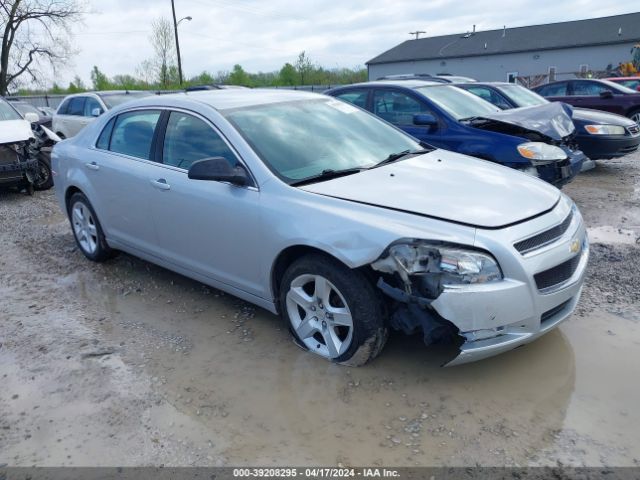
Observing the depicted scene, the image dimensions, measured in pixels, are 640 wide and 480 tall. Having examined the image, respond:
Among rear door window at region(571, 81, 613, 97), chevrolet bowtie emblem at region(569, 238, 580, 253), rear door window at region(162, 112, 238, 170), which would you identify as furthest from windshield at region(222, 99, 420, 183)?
rear door window at region(571, 81, 613, 97)

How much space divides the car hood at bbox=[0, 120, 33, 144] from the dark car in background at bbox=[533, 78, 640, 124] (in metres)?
11.6

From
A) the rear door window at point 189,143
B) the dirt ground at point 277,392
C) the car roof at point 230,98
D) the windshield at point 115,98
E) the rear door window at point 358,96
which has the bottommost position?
the dirt ground at point 277,392

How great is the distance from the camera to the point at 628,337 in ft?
11.4

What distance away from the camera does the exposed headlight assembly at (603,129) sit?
27.3ft

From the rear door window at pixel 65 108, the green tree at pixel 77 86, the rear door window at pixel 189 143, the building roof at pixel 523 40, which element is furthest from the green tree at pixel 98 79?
the rear door window at pixel 189 143

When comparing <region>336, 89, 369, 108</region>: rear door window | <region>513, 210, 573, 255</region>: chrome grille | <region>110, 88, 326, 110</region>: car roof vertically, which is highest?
<region>110, 88, 326, 110</region>: car roof

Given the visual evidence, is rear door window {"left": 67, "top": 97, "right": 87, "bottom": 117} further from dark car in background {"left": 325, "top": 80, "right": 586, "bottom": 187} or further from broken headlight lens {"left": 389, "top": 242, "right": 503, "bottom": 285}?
broken headlight lens {"left": 389, "top": 242, "right": 503, "bottom": 285}

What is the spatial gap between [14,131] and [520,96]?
8.79 m

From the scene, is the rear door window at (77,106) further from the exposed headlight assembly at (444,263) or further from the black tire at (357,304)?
the exposed headlight assembly at (444,263)

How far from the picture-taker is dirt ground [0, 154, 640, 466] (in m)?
2.59

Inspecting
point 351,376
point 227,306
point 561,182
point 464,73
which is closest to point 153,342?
point 227,306

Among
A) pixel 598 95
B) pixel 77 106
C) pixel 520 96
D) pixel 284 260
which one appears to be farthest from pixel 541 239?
pixel 598 95

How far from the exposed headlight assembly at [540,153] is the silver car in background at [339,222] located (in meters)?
2.29

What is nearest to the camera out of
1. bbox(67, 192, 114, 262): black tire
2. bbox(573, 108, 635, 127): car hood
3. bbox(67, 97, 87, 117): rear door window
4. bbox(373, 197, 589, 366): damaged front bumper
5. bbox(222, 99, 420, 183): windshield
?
bbox(373, 197, 589, 366): damaged front bumper
